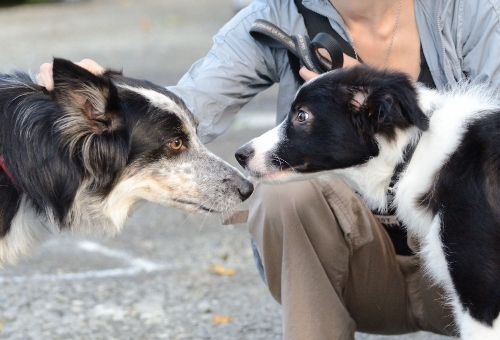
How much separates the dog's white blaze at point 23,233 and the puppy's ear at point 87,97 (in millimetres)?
421

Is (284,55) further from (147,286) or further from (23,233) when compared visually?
(147,286)

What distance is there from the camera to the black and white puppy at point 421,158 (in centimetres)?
266

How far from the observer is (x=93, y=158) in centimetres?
296

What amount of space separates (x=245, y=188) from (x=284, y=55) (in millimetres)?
617

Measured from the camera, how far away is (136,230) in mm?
5480

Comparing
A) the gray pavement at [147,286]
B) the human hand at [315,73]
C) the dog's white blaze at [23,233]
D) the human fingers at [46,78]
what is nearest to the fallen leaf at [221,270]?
the gray pavement at [147,286]

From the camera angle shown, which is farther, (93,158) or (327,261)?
(327,261)

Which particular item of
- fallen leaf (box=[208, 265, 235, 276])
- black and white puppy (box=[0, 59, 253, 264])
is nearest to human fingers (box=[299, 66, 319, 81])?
black and white puppy (box=[0, 59, 253, 264])

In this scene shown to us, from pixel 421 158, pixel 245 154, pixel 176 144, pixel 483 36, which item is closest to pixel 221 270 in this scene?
pixel 176 144

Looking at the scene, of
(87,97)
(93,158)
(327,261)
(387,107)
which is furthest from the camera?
(327,261)

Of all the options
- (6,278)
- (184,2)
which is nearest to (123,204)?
(6,278)

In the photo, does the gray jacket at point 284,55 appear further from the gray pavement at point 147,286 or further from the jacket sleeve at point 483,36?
the gray pavement at point 147,286

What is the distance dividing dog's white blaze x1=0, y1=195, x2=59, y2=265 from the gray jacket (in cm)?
80

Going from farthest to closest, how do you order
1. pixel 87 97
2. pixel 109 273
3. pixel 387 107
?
pixel 109 273 < pixel 87 97 < pixel 387 107
